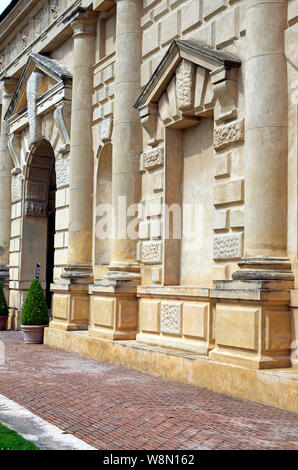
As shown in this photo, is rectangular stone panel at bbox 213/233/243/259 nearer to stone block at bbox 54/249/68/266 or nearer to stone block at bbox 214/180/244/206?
stone block at bbox 214/180/244/206

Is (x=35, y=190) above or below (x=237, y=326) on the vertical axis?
above

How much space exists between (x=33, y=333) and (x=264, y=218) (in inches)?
309

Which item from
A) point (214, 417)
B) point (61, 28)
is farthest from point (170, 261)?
point (61, 28)

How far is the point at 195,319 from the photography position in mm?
9891

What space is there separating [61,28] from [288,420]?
1183 cm

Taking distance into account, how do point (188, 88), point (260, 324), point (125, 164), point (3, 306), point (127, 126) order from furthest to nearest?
1. point (3, 306)
2. point (127, 126)
3. point (125, 164)
4. point (188, 88)
5. point (260, 324)

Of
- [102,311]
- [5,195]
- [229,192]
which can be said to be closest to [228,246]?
[229,192]

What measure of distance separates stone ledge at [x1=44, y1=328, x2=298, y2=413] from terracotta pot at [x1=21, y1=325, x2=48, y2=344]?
173 cm

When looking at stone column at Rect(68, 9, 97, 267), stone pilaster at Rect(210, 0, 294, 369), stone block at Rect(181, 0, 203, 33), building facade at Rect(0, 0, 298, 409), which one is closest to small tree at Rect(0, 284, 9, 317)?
building facade at Rect(0, 0, 298, 409)

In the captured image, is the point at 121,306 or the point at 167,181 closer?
the point at 167,181

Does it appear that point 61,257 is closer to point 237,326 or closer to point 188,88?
point 188,88

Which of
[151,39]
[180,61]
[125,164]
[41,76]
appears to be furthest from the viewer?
[41,76]

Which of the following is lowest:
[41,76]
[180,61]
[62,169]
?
[62,169]

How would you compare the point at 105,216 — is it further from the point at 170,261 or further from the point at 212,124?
the point at 212,124
